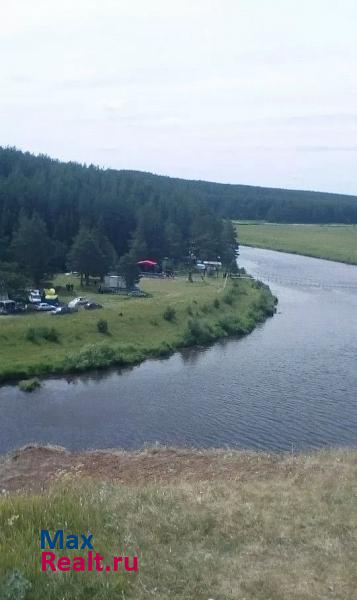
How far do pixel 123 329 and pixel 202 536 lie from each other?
106 feet

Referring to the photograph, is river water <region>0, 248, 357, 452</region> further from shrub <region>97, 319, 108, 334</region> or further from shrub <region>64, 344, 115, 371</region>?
shrub <region>97, 319, 108, 334</region>

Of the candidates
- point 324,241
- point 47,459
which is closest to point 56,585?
point 47,459

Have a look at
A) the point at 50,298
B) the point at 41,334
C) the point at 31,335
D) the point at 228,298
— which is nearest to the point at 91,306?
the point at 50,298

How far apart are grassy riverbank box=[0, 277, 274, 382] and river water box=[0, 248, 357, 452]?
145 cm

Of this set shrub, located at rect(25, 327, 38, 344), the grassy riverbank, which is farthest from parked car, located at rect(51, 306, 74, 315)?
shrub, located at rect(25, 327, 38, 344)

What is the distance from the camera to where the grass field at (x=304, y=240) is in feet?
331

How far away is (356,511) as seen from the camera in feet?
40.1

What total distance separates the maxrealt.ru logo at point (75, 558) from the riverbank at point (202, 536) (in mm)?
127

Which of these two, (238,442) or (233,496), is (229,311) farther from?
(233,496)

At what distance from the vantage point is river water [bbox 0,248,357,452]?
81.1 feet

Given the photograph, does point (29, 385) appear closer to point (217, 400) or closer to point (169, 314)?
point (217, 400)

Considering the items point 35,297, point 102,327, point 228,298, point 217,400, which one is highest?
point 228,298

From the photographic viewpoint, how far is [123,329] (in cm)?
4228

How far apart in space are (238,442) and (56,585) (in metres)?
16.5
